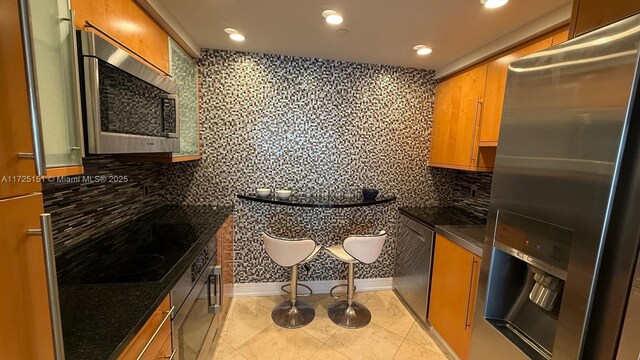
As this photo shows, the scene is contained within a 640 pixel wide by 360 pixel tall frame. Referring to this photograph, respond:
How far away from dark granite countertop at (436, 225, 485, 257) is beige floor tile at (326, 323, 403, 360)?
3.28ft

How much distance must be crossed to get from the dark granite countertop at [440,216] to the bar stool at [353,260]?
0.42m

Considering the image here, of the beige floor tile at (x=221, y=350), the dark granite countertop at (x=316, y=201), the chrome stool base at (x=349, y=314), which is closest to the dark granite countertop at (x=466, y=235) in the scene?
the dark granite countertop at (x=316, y=201)

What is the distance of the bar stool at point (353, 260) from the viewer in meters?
2.25

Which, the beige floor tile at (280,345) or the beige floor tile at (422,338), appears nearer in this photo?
the beige floor tile at (280,345)

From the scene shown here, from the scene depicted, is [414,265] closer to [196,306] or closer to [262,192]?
[262,192]

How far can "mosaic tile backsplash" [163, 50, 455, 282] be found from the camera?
8.34 ft

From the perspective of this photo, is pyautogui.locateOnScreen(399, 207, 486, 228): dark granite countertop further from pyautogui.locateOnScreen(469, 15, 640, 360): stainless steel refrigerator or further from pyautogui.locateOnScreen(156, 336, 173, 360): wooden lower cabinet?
pyautogui.locateOnScreen(156, 336, 173, 360): wooden lower cabinet

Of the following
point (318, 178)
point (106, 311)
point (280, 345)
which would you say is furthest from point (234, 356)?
point (318, 178)

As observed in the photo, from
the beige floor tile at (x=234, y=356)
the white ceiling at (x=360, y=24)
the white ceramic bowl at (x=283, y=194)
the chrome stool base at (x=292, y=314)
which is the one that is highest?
the white ceiling at (x=360, y=24)

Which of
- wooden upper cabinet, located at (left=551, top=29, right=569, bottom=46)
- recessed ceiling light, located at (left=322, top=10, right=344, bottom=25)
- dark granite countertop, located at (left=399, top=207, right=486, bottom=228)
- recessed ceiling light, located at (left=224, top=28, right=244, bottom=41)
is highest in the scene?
recessed ceiling light, located at (left=224, top=28, right=244, bottom=41)

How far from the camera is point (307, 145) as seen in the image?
8.80 feet

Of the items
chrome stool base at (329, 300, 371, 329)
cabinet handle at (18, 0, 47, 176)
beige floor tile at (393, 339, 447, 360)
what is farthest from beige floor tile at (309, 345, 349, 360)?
cabinet handle at (18, 0, 47, 176)

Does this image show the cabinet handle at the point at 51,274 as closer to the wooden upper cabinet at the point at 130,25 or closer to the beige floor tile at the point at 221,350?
the wooden upper cabinet at the point at 130,25

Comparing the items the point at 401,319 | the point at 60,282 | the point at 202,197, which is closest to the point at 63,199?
the point at 60,282
